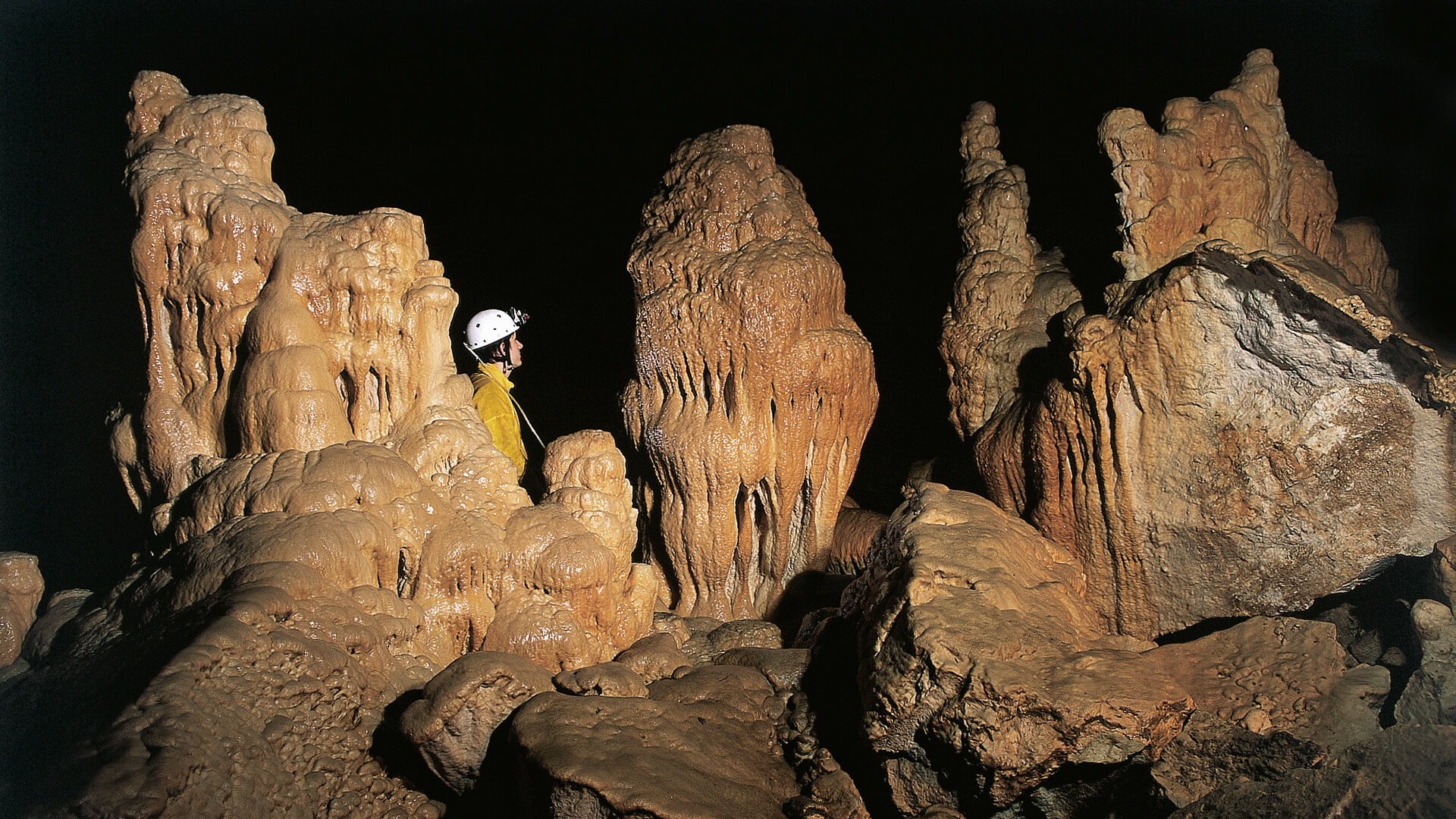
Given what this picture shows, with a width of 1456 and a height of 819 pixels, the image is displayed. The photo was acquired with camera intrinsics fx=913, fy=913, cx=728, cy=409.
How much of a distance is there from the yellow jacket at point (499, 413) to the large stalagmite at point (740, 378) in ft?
2.64

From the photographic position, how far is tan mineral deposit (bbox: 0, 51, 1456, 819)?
3.38 metres

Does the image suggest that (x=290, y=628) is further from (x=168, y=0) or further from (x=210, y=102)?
(x=168, y=0)

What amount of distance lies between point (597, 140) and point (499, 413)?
13.3ft

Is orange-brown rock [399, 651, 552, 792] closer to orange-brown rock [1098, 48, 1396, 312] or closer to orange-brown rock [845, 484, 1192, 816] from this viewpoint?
orange-brown rock [845, 484, 1192, 816]

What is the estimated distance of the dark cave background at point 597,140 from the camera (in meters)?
5.73

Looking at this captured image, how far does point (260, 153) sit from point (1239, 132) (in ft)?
19.1

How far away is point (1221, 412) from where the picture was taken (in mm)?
4605

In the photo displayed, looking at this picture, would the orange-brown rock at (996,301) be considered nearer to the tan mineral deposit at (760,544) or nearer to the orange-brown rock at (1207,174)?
the tan mineral deposit at (760,544)

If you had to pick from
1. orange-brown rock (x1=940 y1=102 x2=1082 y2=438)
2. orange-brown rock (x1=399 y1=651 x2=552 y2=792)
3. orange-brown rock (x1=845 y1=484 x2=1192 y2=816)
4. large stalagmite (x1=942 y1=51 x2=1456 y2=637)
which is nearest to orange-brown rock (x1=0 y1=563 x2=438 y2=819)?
orange-brown rock (x1=399 y1=651 x2=552 y2=792)

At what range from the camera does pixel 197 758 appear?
3000 millimetres

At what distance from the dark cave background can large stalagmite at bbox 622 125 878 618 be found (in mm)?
1005

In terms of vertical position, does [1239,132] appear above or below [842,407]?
above

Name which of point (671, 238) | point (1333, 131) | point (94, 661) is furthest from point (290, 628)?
point (1333, 131)

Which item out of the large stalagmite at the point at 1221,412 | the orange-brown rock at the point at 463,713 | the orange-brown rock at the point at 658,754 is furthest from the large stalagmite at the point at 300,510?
the large stalagmite at the point at 1221,412
